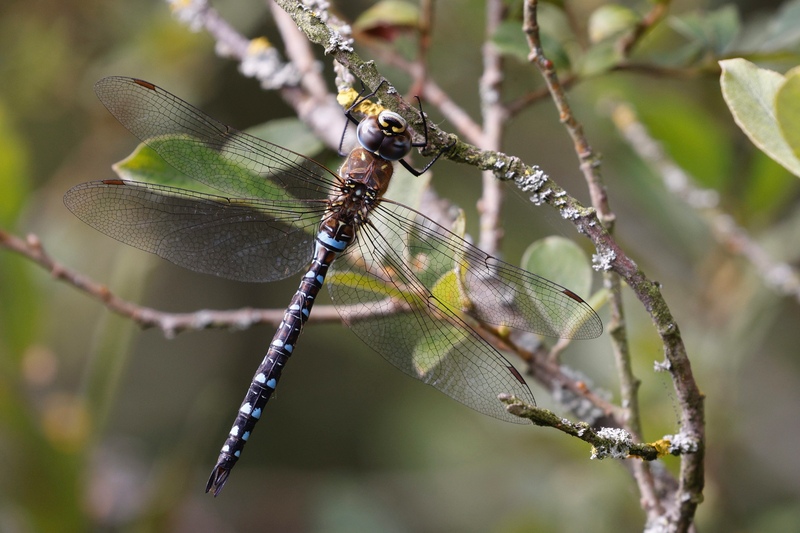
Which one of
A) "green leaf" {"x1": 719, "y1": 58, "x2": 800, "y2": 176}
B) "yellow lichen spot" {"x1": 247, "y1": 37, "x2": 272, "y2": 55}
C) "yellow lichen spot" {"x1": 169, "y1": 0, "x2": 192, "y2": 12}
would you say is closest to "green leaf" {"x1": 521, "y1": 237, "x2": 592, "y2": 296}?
"green leaf" {"x1": 719, "y1": 58, "x2": 800, "y2": 176}

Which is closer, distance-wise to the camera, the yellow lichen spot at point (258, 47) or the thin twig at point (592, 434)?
the thin twig at point (592, 434)

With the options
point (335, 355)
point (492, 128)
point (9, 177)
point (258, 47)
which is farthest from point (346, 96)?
point (335, 355)

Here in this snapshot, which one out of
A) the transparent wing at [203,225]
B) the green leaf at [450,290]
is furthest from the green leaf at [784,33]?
the transparent wing at [203,225]

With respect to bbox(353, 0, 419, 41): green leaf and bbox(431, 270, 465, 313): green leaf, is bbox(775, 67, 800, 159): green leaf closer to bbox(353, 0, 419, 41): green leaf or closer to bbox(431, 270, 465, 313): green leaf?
bbox(431, 270, 465, 313): green leaf

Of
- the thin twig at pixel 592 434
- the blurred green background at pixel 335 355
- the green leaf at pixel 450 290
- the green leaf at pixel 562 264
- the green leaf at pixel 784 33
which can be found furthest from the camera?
the blurred green background at pixel 335 355

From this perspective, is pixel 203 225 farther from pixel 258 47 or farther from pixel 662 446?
pixel 662 446

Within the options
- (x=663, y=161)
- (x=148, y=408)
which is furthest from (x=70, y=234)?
(x=663, y=161)

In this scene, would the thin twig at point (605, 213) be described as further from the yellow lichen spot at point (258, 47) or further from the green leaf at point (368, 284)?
the yellow lichen spot at point (258, 47)

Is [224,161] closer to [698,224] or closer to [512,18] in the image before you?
[512,18]
